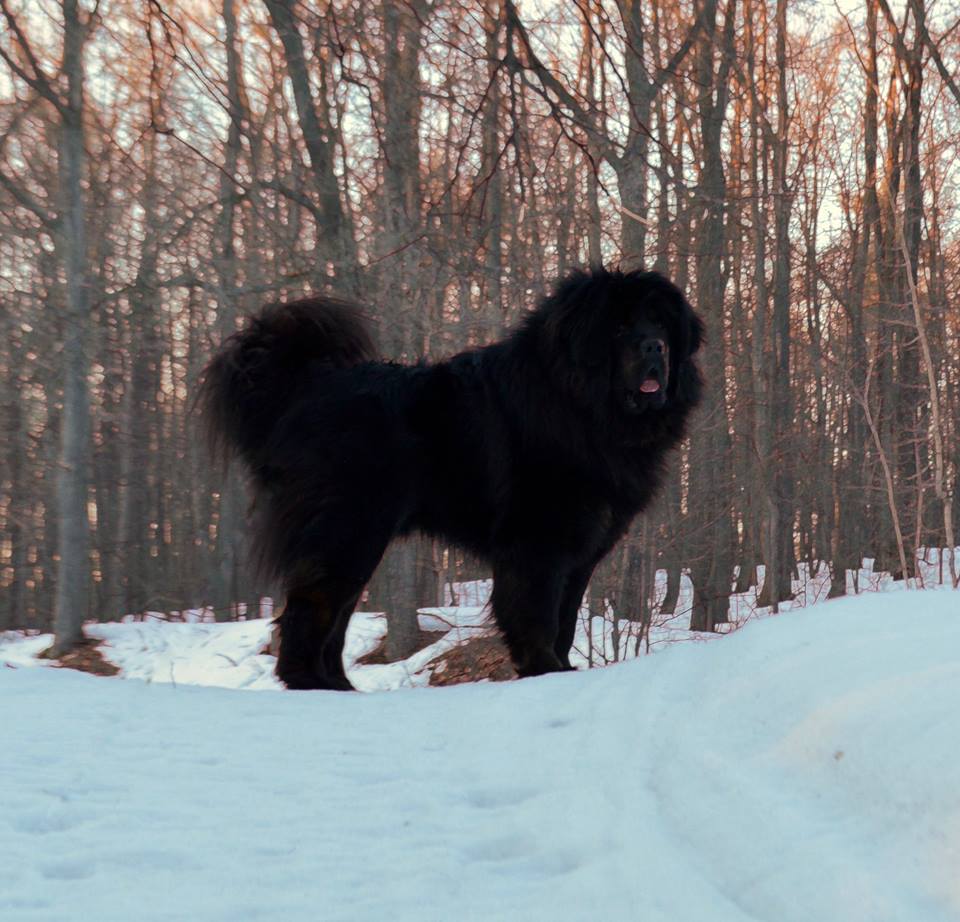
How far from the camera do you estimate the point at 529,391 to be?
5766 millimetres

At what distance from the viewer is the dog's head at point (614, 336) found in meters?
5.70

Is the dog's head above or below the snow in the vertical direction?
above

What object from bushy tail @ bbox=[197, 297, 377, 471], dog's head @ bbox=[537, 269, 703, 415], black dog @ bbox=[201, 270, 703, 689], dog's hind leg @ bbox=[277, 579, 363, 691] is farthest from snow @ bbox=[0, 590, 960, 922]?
bushy tail @ bbox=[197, 297, 377, 471]

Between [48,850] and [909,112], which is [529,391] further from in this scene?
[909,112]

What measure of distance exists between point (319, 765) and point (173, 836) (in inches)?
31.0

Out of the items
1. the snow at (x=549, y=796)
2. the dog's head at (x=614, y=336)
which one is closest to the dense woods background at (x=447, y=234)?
the dog's head at (x=614, y=336)

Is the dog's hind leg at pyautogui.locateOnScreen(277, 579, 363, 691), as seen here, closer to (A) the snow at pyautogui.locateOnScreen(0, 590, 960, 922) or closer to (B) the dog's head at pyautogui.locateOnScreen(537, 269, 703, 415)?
(A) the snow at pyautogui.locateOnScreen(0, 590, 960, 922)

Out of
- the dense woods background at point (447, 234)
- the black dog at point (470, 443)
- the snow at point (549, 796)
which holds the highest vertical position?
the dense woods background at point (447, 234)

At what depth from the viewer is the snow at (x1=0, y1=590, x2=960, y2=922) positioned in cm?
209

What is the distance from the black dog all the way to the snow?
133 cm

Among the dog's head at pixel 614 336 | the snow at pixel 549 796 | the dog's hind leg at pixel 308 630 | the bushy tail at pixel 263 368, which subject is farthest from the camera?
the bushy tail at pixel 263 368

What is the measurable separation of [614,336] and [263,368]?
2.14 metres

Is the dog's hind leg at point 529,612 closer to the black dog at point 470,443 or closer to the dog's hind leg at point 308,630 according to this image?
the black dog at point 470,443

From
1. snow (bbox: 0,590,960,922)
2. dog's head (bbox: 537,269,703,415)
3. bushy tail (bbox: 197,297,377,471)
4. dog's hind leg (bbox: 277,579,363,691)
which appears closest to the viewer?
snow (bbox: 0,590,960,922)
